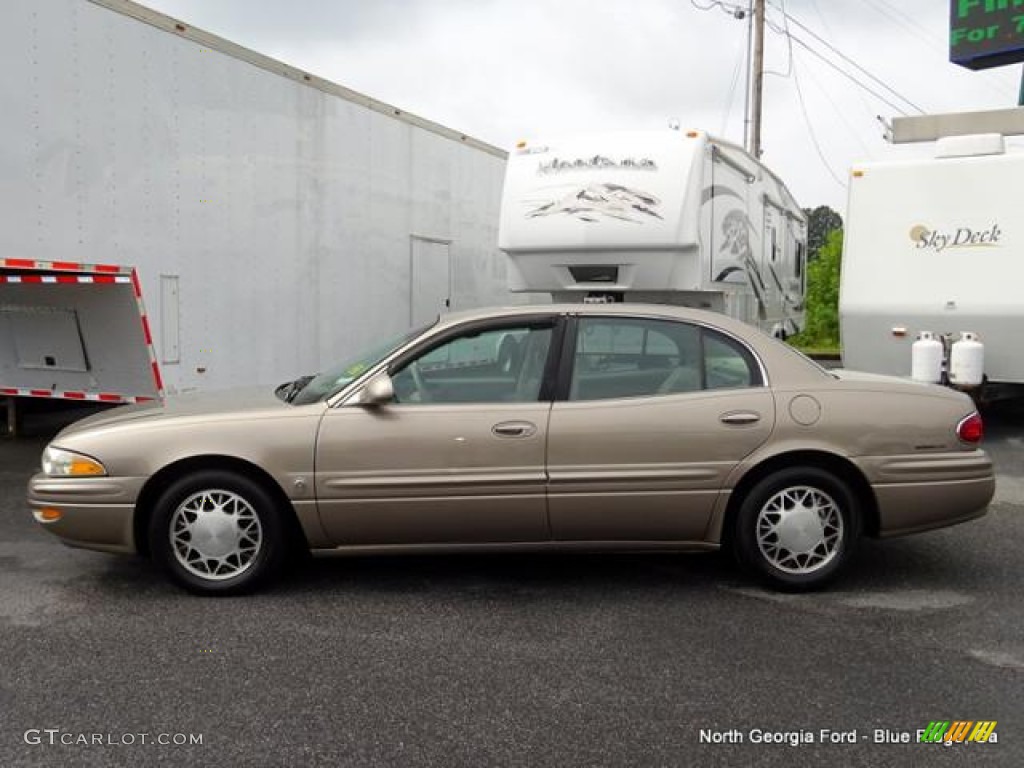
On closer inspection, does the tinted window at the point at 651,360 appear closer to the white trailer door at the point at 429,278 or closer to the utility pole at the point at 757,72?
the white trailer door at the point at 429,278

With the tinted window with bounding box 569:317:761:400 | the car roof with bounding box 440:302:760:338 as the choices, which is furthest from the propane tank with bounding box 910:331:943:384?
the tinted window with bounding box 569:317:761:400

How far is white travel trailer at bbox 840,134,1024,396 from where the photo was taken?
8.75 meters

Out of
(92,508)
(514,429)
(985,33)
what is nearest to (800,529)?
(514,429)

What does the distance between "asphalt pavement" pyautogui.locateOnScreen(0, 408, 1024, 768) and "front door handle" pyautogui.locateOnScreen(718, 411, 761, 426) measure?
0.84 m

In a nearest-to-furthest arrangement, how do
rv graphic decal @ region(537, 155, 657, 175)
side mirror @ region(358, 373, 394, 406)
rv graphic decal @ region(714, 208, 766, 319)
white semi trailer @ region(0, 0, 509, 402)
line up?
1. side mirror @ region(358, 373, 394, 406)
2. white semi trailer @ region(0, 0, 509, 402)
3. rv graphic decal @ region(537, 155, 657, 175)
4. rv graphic decal @ region(714, 208, 766, 319)

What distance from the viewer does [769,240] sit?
11.6m

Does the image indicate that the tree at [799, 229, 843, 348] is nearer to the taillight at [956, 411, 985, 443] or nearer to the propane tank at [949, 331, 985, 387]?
the propane tank at [949, 331, 985, 387]

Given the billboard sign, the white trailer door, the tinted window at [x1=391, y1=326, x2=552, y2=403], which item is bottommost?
the tinted window at [x1=391, y1=326, x2=552, y2=403]

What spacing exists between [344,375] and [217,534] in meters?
1.02

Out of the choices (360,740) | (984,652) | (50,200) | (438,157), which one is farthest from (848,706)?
(438,157)

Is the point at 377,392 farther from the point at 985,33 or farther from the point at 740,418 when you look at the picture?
the point at 985,33

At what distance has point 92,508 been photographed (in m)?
4.51

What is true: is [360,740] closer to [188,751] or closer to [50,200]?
[188,751]

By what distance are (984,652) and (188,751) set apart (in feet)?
10.2
